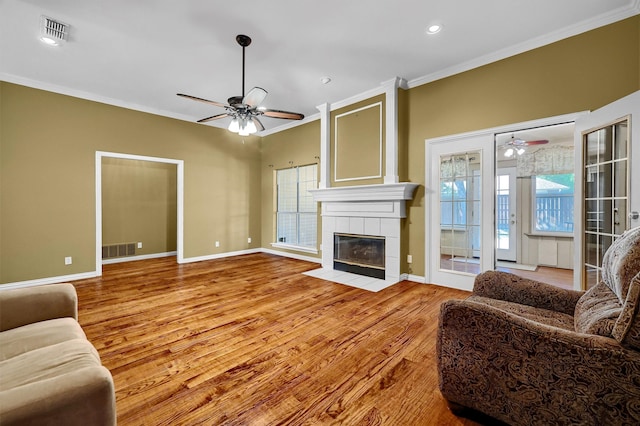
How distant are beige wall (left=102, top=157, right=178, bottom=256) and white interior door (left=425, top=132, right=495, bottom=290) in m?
5.87

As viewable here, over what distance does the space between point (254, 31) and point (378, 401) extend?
11.6 feet

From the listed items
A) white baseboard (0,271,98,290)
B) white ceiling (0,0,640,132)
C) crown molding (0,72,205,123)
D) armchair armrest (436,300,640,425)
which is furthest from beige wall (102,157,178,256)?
armchair armrest (436,300,640,425)

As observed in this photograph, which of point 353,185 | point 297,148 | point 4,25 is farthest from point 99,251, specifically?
point 353,185

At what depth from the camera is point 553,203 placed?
5375 millimetres

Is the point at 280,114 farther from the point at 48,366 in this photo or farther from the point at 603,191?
the point at 603,191

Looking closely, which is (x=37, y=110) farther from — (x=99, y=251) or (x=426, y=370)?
(x=426, y=370)

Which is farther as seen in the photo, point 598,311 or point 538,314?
point 538,314

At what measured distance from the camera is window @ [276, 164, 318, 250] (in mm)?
5836

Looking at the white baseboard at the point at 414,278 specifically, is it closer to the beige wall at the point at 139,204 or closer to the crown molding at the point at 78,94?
the crown molding at the point at 78,94

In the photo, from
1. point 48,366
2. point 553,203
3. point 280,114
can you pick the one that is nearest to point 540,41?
point 280,114

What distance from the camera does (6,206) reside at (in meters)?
3.78

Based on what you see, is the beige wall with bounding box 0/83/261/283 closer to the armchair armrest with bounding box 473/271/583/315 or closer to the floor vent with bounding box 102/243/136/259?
the floor vent with bounding box 102/243/136/259

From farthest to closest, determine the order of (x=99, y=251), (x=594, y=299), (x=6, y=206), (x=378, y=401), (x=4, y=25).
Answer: (x=99, y=251)
(x=6, y=206)
(x=4, y=25)
(x=378, y=401)
(x=594, y=299)

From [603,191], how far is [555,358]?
2242mm
